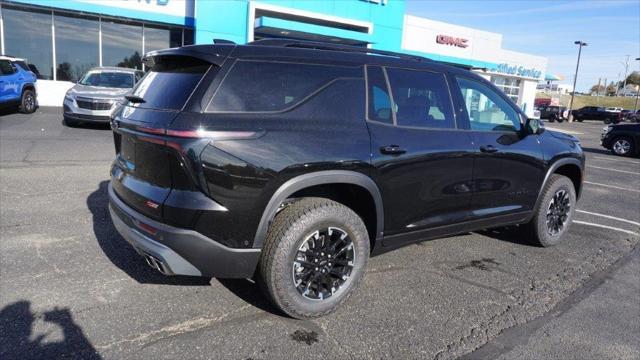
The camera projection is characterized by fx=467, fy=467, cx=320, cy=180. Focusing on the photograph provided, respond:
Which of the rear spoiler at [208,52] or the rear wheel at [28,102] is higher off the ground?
the rear spoiler at [208,52]

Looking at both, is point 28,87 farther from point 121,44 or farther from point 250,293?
point 250,293

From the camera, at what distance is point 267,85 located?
3.12 metres

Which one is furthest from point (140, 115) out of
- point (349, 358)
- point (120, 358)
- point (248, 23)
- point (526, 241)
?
point (248, 23)

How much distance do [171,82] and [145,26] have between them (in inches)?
729

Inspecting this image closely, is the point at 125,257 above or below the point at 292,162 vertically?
below

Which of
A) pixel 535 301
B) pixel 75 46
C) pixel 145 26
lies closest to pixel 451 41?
pixel 145 26

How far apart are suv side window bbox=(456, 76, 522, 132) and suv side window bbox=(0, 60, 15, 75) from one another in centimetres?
1305

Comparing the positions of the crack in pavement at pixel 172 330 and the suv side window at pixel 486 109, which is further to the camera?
the suv side window at pixel 486 109

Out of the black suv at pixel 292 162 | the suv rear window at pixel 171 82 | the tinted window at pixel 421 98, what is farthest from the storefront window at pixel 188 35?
the tinted window at pixel 421 98

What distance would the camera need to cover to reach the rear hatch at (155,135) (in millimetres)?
2889

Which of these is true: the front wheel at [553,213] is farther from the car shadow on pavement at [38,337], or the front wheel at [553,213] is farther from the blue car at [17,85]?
the blue car at [17,85]

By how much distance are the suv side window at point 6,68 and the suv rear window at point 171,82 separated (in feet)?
38.8

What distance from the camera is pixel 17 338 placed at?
2836 mm

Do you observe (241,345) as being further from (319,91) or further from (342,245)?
(319,91)
